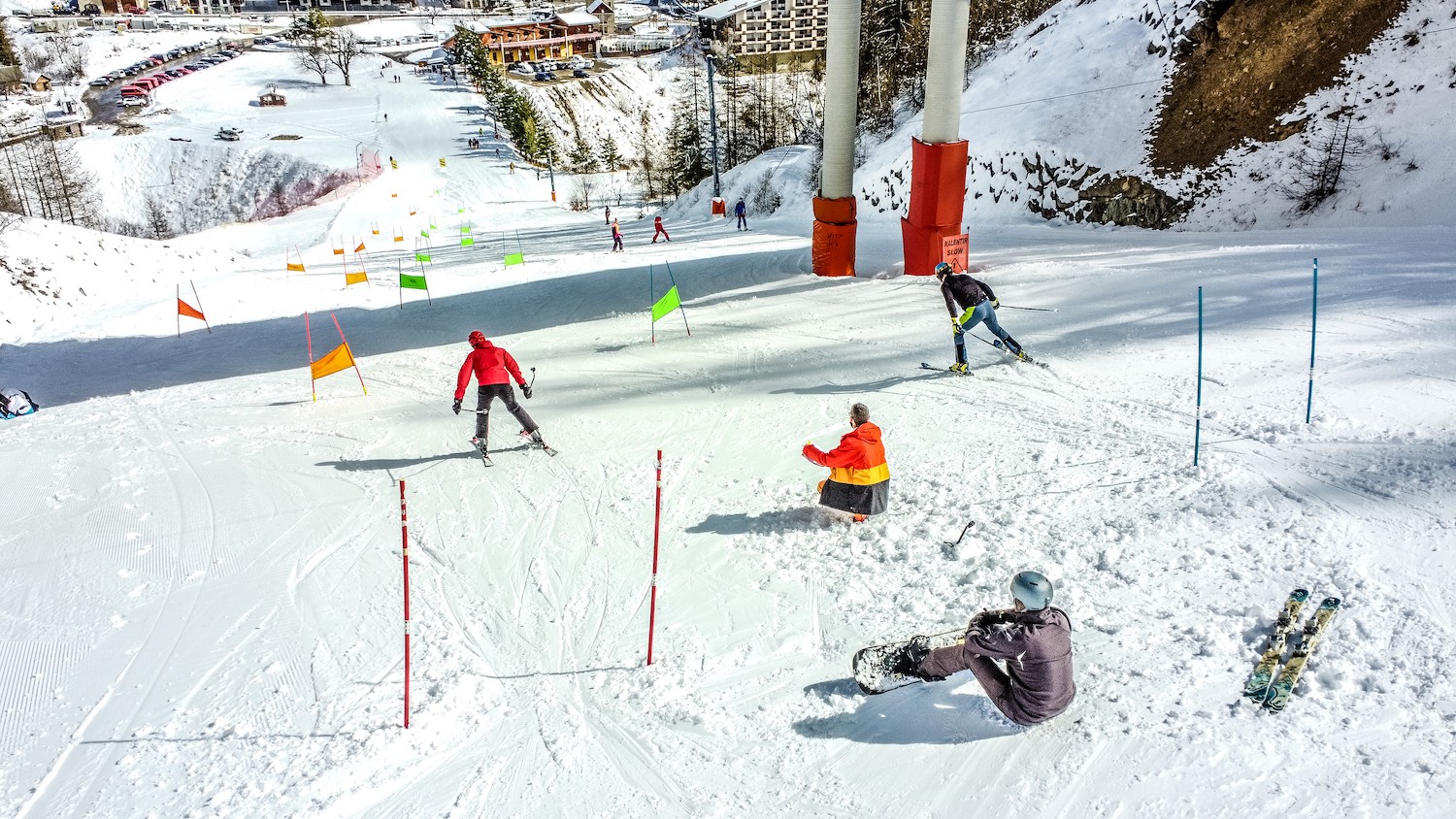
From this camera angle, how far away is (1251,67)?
56.4ft

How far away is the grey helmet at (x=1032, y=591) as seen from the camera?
3.95 m

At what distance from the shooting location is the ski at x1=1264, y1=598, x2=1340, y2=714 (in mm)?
4383

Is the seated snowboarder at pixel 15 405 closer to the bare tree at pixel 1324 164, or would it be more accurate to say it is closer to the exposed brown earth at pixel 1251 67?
the exposed brown earth at pixel 1251 67

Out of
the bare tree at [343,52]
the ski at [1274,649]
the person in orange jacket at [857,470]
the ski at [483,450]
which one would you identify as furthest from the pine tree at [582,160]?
the ski at [1274,649]

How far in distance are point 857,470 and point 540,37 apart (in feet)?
383

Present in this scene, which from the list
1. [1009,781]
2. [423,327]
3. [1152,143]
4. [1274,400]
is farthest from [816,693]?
[1152,143]

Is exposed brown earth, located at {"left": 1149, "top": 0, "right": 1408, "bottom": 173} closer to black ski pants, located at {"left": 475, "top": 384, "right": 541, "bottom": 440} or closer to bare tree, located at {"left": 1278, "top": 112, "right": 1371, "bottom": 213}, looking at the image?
bare tree, located at {"left": 1278, "top": 112, "right": 1371, "bottom": 213}

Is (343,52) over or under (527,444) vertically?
over

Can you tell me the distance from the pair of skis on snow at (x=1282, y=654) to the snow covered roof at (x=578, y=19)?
4739 inches

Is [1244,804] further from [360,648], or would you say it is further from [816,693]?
[360,648]

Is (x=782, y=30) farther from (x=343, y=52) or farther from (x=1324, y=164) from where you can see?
(x=1324, y=164)

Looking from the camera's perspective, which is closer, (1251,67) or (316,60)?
(1251,67)

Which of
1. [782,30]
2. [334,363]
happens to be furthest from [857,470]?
[782,30]

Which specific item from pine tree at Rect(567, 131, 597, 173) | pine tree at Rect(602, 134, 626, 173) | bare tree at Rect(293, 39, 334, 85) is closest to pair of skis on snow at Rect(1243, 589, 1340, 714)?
pine tree at Rect(567, 131, 597, 173)
